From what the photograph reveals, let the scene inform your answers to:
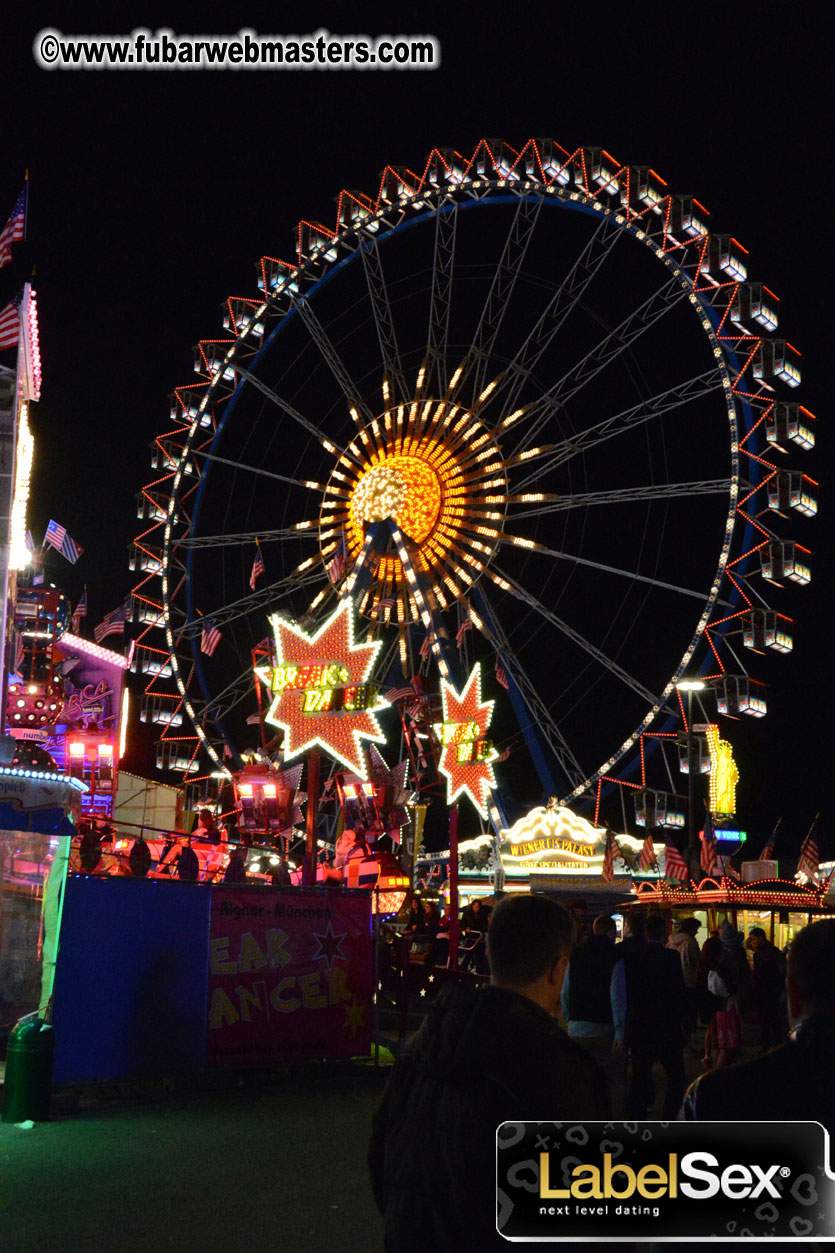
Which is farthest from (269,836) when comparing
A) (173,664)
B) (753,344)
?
(753,344)

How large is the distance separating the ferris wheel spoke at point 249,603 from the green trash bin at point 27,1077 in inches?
851

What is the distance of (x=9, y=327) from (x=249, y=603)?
12333mm

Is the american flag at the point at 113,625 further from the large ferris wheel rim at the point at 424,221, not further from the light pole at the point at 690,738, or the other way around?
the light pole at the point at 690,738

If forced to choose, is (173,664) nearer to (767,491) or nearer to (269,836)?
(269,836)

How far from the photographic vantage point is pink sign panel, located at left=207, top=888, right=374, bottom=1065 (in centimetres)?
1200

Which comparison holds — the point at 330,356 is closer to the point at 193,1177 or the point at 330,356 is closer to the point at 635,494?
the point at 635,494

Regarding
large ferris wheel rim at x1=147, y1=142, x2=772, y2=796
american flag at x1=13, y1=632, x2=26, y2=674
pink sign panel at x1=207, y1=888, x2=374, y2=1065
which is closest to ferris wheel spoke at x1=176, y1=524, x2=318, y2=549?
large ferris wheel rim at x1=147, y1=142, x2=772, y2=796

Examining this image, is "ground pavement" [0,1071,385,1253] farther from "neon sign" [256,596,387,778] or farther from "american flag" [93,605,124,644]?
"american flag" [93,605,124,644]

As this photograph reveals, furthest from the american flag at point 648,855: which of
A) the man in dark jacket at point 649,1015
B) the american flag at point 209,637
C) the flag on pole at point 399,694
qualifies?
the man in dark jacket at point 649,1015

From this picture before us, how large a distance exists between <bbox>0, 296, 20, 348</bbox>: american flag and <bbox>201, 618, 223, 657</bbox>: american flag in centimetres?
1236

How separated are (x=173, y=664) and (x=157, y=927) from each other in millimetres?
21128

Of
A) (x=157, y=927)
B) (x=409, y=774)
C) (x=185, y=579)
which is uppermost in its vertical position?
(x=185, y=579)

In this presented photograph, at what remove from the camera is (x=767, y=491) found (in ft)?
85.5

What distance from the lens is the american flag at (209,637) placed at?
105ft
